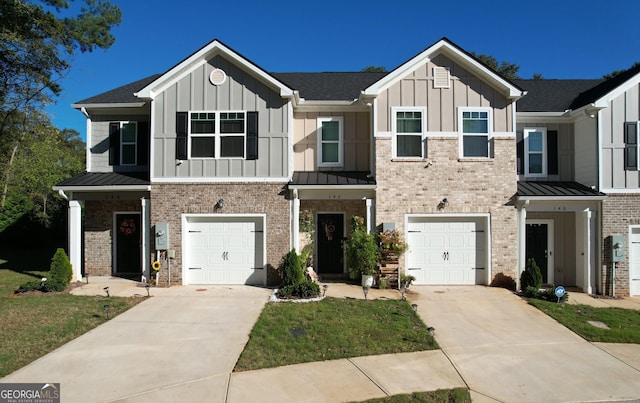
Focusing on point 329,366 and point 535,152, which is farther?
point 535,152

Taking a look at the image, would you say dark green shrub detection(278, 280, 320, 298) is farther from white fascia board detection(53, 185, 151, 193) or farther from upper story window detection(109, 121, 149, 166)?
upper story window detection(109, 121, 149, 166)

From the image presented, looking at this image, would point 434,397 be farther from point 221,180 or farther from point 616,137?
point 616,137

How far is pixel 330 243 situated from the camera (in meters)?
13.8

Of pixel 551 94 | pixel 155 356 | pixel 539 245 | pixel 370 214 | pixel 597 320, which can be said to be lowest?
pixel 597 320

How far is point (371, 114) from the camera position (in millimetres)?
12922

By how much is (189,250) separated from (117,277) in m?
3.25

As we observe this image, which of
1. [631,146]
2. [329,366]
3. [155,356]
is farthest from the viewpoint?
[631,146]

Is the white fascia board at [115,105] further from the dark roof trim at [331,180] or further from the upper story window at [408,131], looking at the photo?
the upper story window at [408,131]

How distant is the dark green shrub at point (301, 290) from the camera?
10765mm

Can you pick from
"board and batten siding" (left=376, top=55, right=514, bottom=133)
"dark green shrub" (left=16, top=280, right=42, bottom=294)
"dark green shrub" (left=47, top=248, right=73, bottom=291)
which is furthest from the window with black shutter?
"dark green shrub" (left=16, top=280, right=42, bottom=294)

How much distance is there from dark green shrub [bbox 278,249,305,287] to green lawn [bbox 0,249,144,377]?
157 inches

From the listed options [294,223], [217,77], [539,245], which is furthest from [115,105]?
[539,245]

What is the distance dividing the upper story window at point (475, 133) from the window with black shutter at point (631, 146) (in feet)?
14.0

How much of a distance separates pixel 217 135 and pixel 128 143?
13.4 ft
